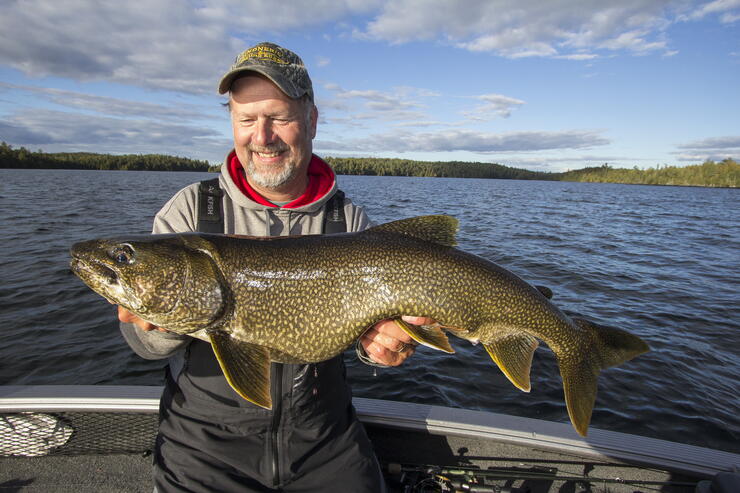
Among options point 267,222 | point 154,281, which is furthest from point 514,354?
point 154,281

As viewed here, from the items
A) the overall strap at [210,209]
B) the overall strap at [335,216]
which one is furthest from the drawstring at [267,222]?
the overall strap at [335,216]

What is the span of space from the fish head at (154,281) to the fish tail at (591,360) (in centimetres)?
257

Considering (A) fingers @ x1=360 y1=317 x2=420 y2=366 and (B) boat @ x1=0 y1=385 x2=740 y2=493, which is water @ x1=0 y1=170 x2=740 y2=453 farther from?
(A) fingers @ x1=360 y1=317 x2=420 y2=366

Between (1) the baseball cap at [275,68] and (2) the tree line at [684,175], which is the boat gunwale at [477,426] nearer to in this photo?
(1) the baseball cap at [275,68]

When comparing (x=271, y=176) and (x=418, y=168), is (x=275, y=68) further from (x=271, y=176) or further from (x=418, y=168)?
(x=418, y=168)

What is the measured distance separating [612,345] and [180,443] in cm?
329

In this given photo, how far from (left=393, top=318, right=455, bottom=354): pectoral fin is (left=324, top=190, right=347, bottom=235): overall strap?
110cm

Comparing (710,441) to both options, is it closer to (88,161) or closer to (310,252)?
(310,252)

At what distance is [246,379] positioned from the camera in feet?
8.47

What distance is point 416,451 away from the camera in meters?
3.86

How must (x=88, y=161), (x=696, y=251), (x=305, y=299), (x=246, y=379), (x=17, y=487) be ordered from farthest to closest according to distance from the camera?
(x=88, y=161), (x=696, y=251), (x=17, y=487), (x=305, y=299), (x=246, y=379)

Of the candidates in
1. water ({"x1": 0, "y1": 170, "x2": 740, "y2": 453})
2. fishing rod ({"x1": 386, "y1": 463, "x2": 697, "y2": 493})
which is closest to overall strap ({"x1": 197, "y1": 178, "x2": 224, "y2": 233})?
fishing rod ({"x1": 386, "y1": 463, "x2": 697, "y2": 493})

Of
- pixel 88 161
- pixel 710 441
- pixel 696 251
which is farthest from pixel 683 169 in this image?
pixel 88 161

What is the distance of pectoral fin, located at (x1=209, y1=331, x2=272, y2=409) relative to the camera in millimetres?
2543
